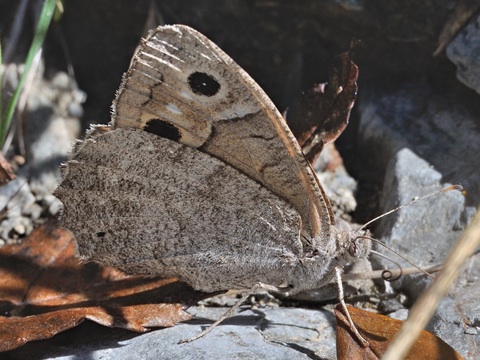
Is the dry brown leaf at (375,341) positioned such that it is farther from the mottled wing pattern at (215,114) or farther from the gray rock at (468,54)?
the gray rock at (468,54)

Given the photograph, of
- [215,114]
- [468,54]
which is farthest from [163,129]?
[468,54]

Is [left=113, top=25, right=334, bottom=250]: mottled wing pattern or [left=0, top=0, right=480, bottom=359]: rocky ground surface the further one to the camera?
[left=0, top=0, right=480, bottom=359]: rocky ground surface

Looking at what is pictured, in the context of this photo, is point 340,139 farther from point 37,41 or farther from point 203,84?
point 37,41

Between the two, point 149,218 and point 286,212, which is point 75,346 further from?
point 286,212

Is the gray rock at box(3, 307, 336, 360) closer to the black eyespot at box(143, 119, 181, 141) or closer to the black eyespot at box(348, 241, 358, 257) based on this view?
the black eyespot at box(348, 241, 358, 257)

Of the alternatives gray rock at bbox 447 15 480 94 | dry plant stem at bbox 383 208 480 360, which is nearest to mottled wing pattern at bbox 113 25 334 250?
dry plant stem at bbox 383 208 480 360

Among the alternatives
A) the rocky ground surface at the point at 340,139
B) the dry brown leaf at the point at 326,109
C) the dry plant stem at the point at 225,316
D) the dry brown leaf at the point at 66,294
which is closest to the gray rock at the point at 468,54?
the rocky ground surface at the point at 340,139
